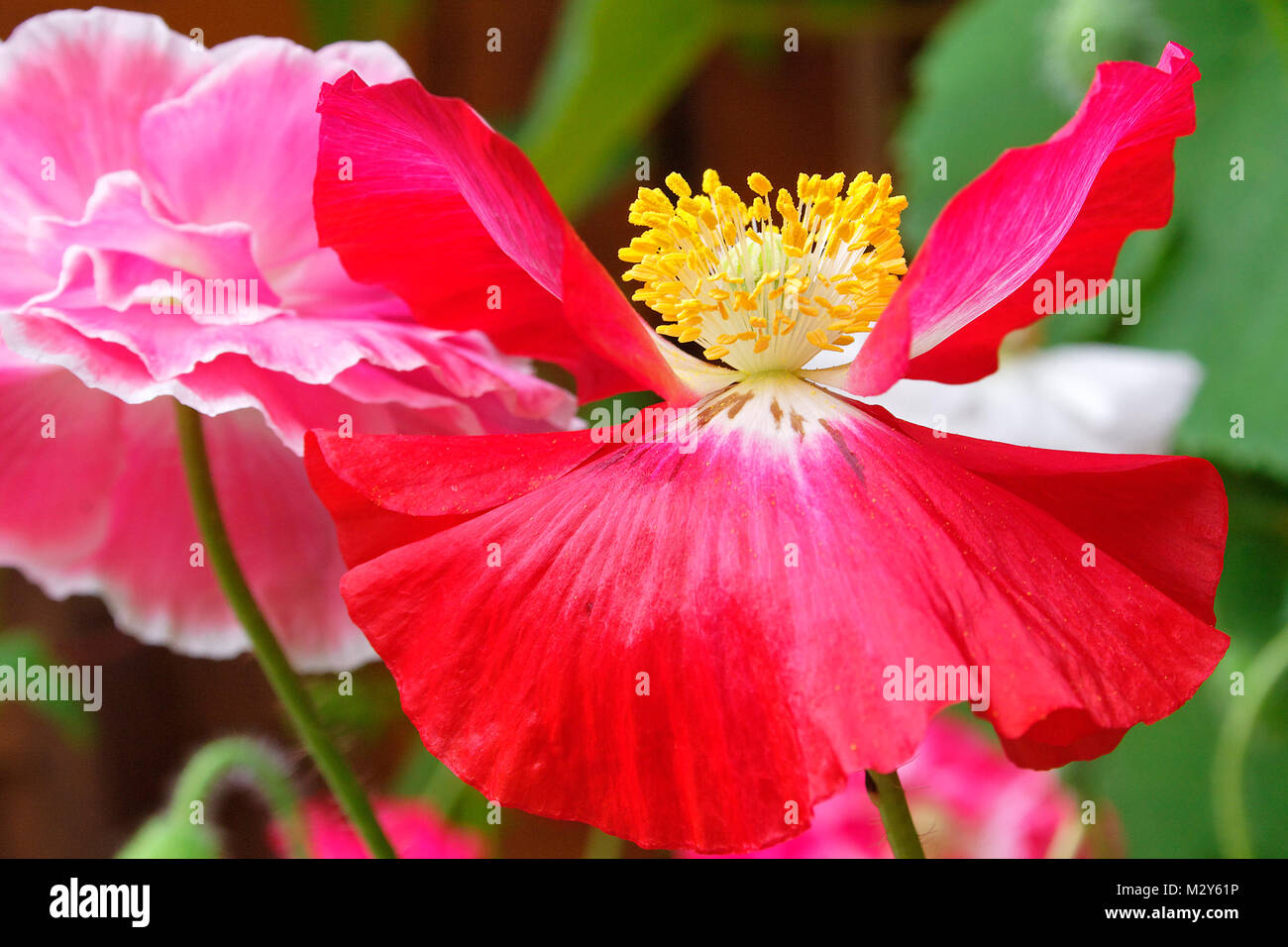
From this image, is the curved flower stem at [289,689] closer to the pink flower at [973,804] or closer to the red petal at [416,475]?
the red petal at [416,475]

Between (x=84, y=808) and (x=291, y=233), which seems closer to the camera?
(x=291, y=233)

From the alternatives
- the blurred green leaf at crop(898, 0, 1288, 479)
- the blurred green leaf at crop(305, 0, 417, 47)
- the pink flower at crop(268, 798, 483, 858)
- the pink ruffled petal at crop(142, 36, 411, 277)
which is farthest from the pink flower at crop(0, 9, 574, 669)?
the blurred green leaf at crop(305, 0, 417, 47)

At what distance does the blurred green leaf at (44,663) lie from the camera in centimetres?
75

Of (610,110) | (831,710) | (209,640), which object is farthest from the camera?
(610,110)

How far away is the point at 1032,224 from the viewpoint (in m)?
0.20

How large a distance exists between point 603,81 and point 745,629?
32.3 inches

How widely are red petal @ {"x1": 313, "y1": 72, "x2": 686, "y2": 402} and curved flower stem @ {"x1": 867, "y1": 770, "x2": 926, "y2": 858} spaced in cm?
7

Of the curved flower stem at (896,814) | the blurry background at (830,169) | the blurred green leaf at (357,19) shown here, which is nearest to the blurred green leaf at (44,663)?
the blurry background at (830,169)

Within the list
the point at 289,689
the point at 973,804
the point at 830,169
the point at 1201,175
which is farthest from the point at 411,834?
the point at 830,169

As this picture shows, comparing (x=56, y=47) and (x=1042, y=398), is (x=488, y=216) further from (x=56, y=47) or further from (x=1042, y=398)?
(x=1042, y=398)

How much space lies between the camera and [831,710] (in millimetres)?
177

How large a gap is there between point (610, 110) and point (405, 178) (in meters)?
0.78
